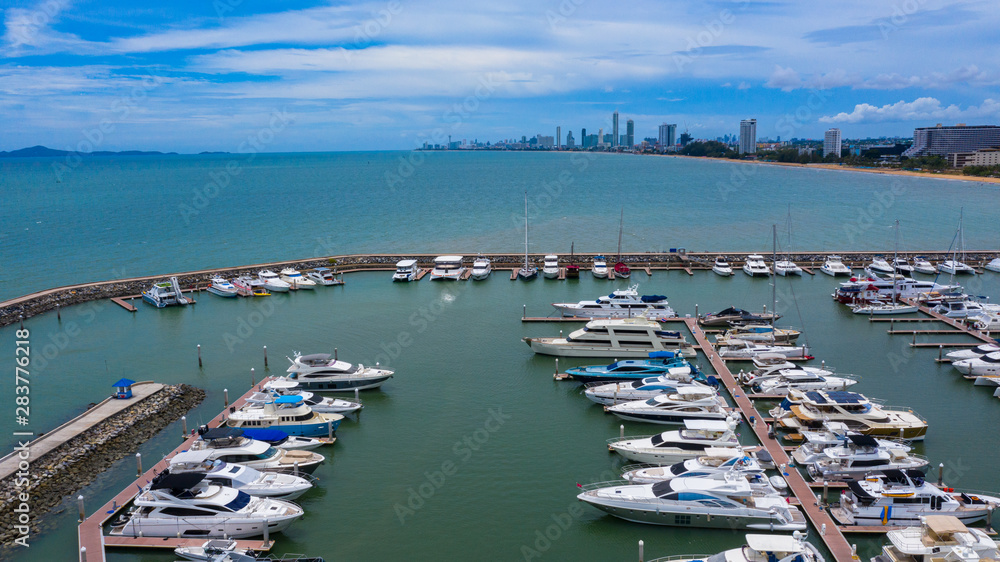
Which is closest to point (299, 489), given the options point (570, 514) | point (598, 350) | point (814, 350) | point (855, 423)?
point (570, 514)

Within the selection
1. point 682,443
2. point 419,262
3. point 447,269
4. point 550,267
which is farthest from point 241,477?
point 419,262

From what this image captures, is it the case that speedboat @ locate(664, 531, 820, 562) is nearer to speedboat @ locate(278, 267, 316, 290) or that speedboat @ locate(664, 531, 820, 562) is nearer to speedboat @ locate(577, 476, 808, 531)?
speedboat @ locate(577, 476, 808, 531)

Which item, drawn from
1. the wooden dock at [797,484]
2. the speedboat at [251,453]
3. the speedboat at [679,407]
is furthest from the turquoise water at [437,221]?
the speedboat at [679,407]

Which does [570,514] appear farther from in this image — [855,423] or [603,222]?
[603,222]

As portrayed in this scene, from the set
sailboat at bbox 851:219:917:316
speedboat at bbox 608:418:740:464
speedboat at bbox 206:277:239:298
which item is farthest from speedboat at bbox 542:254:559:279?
speedboat at bbox 608:418:740:464

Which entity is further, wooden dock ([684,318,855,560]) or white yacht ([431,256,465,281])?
white yacht ([431,256,465,281])

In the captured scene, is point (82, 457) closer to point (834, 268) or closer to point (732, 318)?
point (732, 318)

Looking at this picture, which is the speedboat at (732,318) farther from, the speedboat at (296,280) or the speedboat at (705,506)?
the speedboat at (296,280)
